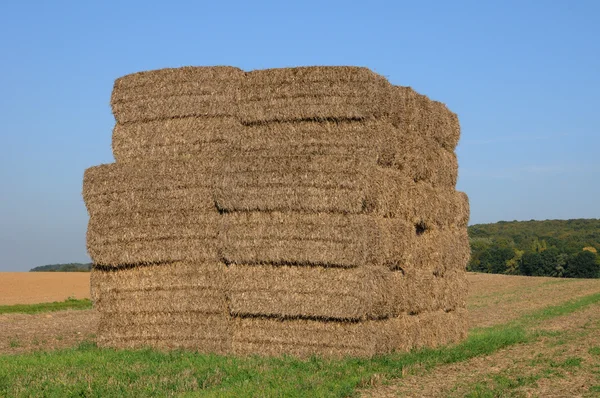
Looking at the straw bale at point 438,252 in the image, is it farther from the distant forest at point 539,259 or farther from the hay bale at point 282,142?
the distant forest at point 539,259

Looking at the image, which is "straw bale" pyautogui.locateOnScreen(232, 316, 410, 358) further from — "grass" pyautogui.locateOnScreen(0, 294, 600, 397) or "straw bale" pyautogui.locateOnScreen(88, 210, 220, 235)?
"straw bale" pyautogui.locateOnScreen(88, 210, 220, 235)

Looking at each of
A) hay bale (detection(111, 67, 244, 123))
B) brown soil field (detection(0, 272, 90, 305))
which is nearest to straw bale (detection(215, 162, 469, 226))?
hay bale (detection(111, 67, 244, 123))

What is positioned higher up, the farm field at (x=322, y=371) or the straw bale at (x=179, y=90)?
the straw bale at (x=179, y=90)

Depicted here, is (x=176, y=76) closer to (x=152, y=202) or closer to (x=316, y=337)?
(x=152, y=202)

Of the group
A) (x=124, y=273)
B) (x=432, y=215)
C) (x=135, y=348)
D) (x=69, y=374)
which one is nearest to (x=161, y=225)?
(x=124, y=273)

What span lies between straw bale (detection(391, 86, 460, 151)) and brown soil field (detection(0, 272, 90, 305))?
2277 cm

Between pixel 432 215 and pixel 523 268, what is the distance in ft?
183

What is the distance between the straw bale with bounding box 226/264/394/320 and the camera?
13523 mm

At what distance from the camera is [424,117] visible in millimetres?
15992

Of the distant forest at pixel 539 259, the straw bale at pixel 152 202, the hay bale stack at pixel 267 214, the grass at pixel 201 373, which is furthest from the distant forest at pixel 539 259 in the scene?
the straw bale at pixel 152 202

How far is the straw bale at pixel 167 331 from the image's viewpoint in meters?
14.6

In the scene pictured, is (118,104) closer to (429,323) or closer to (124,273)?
(124,273)

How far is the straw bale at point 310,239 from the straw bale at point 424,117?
1.92m

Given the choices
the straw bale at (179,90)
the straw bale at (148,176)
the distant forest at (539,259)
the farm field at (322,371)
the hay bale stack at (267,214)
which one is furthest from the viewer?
the distant forest at (539,259)
